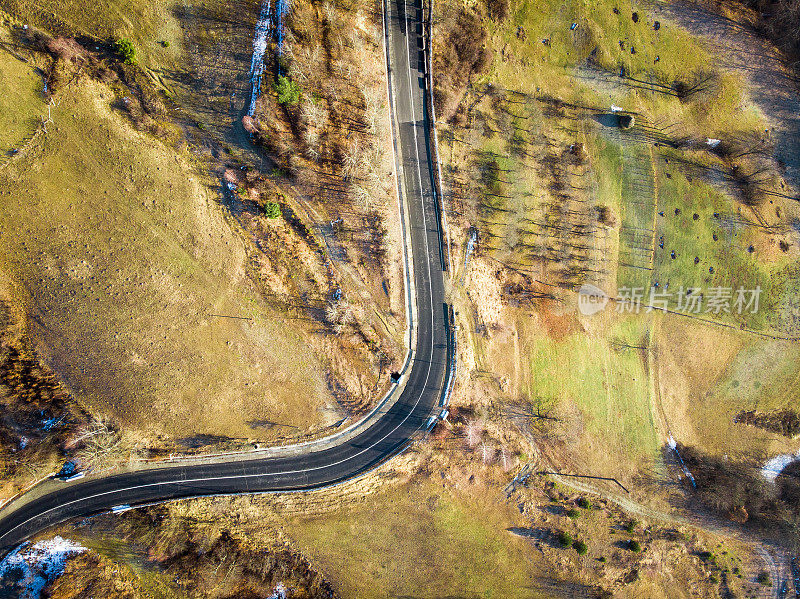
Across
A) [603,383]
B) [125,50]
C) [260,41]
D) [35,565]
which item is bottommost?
[35,565]

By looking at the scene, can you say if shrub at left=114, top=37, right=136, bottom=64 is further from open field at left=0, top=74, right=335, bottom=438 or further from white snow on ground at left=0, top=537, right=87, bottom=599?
white snow on ground at left=0, top=537, right=87, bottom=599

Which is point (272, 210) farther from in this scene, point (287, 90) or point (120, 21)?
point (120, 21)

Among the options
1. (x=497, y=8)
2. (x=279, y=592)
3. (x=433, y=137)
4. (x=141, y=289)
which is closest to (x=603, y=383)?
(x=433, y=137)

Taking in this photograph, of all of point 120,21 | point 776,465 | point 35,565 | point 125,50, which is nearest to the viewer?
point 125,50

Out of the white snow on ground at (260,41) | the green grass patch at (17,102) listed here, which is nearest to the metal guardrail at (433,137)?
the white snow on ground at (260,41)

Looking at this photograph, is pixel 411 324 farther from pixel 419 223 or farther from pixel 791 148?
pixel 791 148

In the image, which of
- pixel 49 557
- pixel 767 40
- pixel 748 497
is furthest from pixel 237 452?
pixel 767 40
